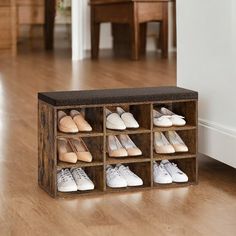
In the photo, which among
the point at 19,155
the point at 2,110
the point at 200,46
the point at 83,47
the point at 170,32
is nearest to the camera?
the point at 200,46

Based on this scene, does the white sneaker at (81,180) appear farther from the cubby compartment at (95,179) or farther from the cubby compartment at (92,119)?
the cubby compartment at (92,119)

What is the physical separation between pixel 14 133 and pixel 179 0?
0.95 meters

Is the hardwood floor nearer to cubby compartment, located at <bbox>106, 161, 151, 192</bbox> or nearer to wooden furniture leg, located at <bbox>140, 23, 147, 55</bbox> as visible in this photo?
cubby compartment, located at <bbox>106, 161, 151, 192</bbox>

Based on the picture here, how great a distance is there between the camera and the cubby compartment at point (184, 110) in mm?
2264

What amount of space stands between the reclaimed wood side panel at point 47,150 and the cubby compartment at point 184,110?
1.02 ft

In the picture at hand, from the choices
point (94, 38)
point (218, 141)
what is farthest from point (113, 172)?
point (94, 38)

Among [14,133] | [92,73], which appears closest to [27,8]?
[92,73]

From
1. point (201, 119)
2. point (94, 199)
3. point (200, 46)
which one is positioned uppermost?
point (200, 46)

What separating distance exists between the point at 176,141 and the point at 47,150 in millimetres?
399

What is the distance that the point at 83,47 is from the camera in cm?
653

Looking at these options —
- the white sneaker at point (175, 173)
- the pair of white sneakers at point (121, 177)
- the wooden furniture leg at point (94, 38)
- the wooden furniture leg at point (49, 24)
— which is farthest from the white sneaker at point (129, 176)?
the wooden furniture leg at point (49, 24)

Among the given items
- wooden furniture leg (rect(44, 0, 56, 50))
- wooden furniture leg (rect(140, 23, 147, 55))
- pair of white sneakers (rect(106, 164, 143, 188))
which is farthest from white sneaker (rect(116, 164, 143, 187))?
wooden furniture leg (rect(44, 0, 56, 50))

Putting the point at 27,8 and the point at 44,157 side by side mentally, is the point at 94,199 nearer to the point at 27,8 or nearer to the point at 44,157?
the point at 44,157

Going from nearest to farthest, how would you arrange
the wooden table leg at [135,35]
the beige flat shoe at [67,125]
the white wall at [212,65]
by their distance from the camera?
the beige flat shoe at [67,125]
the white wall at [212,65]
the wooden table leg at [135,35]
